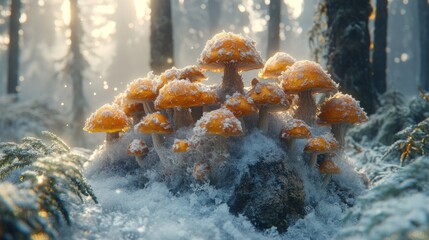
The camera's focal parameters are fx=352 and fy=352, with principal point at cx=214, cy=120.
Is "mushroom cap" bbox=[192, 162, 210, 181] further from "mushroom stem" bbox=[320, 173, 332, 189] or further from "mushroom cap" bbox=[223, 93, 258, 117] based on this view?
"mushroom stem" bbox=[320, 173, 332, 189]

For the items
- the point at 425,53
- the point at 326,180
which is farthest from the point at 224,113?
the point at 425,53

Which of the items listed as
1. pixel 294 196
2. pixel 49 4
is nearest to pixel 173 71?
pixel 294 196

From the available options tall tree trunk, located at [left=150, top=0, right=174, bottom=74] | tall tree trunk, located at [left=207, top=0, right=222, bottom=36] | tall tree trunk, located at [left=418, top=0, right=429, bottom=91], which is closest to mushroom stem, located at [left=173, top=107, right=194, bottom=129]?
tall tree trunk, located at [left=150, top=0, right=174, bottom=74]

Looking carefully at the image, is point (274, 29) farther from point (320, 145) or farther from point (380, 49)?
point (320, 145)

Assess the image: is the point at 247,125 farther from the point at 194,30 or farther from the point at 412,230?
the point at 194,30

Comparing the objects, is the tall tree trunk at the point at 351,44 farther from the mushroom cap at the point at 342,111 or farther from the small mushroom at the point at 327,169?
the small mushroom at the point at 327,169

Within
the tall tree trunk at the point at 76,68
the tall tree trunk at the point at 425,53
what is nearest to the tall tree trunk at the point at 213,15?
the tall tree trunk at the point at 76,68

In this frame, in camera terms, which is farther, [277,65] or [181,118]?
[277,65]
